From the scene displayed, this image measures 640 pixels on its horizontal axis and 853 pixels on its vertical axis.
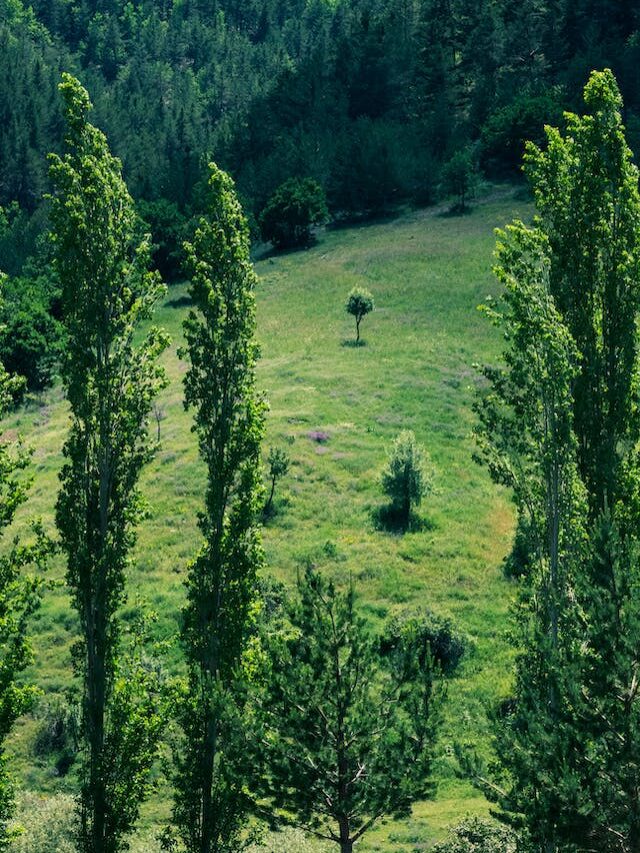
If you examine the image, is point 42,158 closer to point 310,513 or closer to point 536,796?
point 310,513

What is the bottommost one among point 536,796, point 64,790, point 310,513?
point 64,790

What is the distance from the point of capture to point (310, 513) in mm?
50500

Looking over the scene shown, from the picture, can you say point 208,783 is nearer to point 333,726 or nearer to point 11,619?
point 333,726

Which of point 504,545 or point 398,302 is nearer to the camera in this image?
point 504,545

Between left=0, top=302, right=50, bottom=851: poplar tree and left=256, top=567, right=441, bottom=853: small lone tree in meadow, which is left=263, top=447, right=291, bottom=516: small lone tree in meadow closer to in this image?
left=0, top=302, right=50, bottom=851: poplar tree

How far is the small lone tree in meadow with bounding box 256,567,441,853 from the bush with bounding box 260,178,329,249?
91.8m

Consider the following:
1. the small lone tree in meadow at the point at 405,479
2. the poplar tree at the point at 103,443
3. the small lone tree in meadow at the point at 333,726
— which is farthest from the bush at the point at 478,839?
the small lone tree in meadow at the point at 405,479

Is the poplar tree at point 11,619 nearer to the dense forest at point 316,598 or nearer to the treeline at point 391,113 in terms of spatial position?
the dense forest at point 316,598

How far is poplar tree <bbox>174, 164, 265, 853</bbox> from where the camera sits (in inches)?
872

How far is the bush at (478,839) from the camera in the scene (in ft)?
86.8

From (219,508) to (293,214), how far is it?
89.7 metres

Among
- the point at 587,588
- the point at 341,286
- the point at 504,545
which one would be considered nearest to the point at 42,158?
the point at 341,286

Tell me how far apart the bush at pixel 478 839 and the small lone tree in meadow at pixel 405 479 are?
2218 centimetres

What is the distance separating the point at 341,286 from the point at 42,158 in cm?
10523
